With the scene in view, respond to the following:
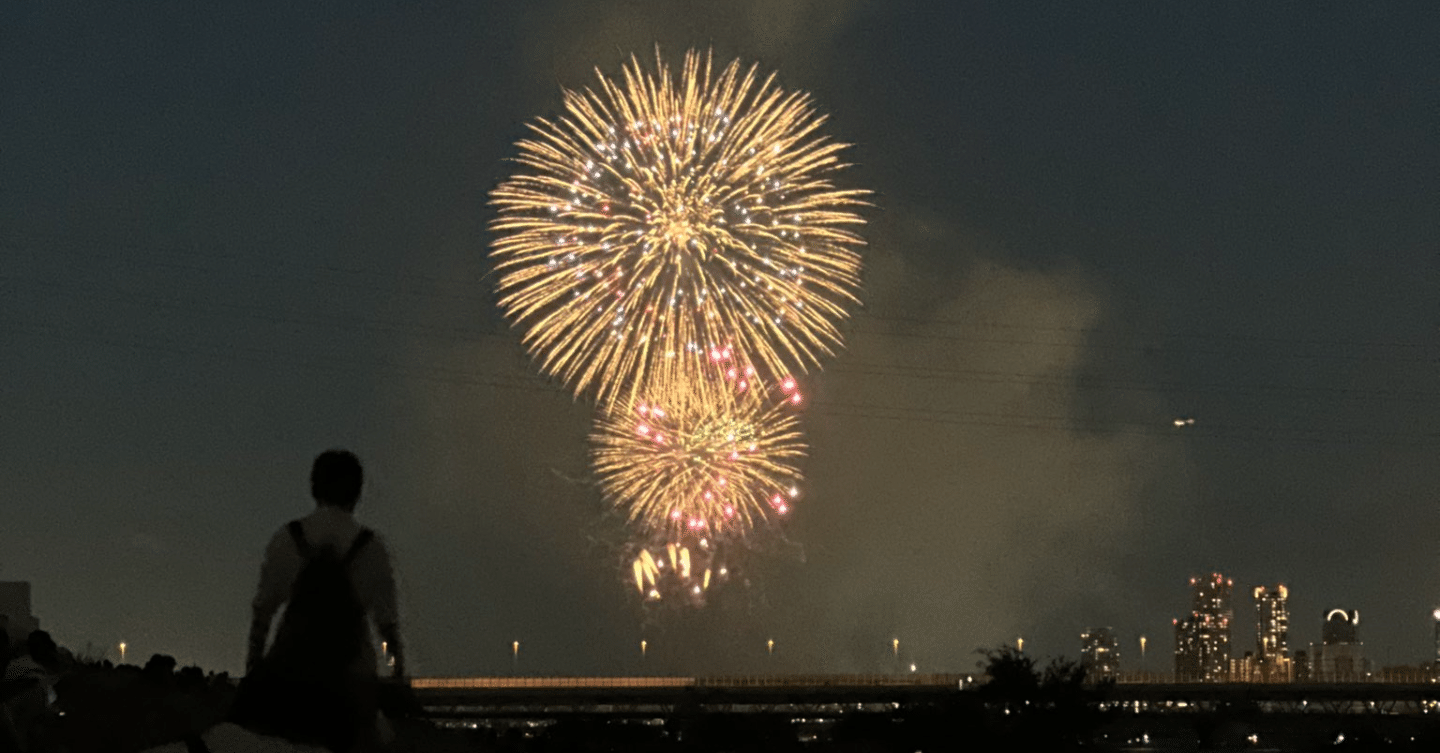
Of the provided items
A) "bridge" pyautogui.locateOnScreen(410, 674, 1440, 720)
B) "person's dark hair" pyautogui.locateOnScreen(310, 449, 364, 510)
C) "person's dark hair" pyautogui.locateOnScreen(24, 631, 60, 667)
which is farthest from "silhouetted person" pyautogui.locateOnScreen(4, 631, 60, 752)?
"bridge" pyautogui.locateOnScreen(410, 674, 1440, 720)

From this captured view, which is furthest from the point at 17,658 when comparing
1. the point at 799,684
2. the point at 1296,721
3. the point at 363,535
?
the point at 1296,721

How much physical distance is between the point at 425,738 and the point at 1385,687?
135062 mm

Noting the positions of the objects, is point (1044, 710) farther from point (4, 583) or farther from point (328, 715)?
point (328, 715)

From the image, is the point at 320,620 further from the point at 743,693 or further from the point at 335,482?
the point at 743,693

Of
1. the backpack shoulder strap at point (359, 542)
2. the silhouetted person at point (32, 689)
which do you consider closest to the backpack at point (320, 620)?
the backpack shoulder strap at point (359, 542)

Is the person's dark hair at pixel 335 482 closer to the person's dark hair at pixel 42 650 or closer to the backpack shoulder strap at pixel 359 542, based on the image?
the backpack shoulder strap at pixel 359 542

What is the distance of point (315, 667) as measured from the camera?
33.6 ft

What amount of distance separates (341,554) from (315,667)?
2.22 feet

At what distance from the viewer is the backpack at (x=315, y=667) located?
1002 centimetres

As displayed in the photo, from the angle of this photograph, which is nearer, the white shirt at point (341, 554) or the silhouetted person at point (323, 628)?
the silhouetted person at point (323, 628)

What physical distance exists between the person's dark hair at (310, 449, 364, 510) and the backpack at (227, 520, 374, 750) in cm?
38

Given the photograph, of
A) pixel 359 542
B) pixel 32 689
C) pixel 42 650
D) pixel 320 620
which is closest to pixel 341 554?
pixel 359 542

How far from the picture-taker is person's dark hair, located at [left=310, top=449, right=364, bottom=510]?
11.1 m

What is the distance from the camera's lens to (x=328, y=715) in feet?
33.4
